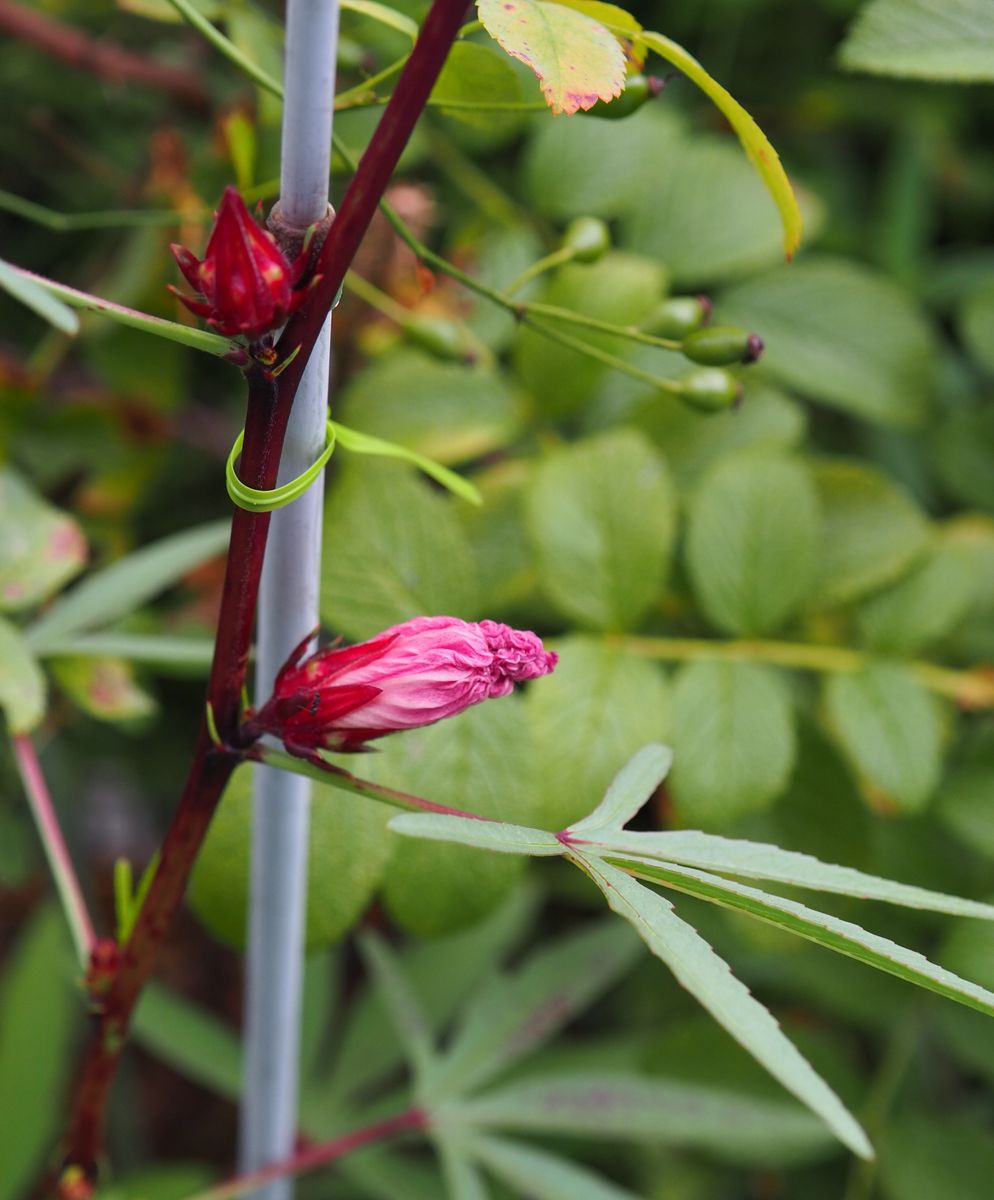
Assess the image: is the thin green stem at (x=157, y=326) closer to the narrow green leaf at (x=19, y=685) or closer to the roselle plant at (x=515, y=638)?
the roselle plant at (x=515, y=638)

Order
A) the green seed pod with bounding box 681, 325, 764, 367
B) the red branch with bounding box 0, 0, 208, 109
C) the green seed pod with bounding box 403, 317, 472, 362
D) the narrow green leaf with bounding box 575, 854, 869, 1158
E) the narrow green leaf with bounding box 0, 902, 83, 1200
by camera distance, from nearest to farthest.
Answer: the narrow green leaf with bounding box 575, 854, 869, 1158 → the green seed pod with bounding box 681, 325, 764, 367 → the green seed pod with bounding box 403, 317, 472, 362 → the narrow green leaf with bounding box 0, 902, 83, 1200 → the red branch with bounding box 0, 0, 208, 109

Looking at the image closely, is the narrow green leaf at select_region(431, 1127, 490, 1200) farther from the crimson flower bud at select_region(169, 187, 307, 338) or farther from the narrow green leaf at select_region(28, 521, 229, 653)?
the crimson flower bud at select_region(169, 187, 307, 338)

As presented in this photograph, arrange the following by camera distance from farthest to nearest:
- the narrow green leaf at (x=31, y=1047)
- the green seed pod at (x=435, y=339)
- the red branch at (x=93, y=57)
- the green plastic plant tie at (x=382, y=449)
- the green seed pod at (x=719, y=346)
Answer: the red branch at (x=93, y=57)
the narrow green leaf at (x=31, y=1047)
the green seed pod at (x=435, y=339)
the green seed pod at (x=719, y=346)
the green plastic plant tie at (x=382, y=449)

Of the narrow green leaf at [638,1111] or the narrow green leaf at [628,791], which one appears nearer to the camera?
the narrow green leaf at [628,791]

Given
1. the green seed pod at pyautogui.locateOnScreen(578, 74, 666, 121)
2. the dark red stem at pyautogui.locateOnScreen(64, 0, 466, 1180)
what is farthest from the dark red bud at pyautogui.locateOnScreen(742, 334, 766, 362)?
the dark red stem at pyautogui.locateOnScreen(64, 0, 466, 1180)

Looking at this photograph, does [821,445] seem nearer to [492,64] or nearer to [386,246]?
[386,246]

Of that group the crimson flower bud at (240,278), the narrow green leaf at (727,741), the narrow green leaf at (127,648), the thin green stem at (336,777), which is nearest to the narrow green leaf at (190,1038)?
the narrow green leaf at (127,648)

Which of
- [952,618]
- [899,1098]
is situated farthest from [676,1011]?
[952,618]

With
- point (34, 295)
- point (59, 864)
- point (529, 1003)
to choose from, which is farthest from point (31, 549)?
point (529, 1003)
